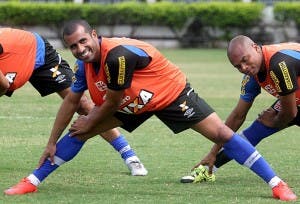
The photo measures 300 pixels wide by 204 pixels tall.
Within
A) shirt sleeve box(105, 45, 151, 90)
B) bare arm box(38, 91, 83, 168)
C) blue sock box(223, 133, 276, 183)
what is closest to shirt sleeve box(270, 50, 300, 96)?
blue sock box(223, 133, 276, 183)

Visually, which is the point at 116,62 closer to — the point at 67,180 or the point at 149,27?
the point at 67,180

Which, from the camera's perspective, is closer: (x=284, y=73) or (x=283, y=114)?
(x=284, y=73)

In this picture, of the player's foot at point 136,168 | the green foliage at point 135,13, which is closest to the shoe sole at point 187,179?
the player's foot at point 136,168

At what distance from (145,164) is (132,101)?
2345mm

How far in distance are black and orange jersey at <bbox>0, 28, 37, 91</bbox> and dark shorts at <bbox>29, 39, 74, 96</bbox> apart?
0.18 m

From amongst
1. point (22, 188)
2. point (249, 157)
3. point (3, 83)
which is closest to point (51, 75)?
point (3, 83)

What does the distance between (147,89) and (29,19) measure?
33891 millimetres

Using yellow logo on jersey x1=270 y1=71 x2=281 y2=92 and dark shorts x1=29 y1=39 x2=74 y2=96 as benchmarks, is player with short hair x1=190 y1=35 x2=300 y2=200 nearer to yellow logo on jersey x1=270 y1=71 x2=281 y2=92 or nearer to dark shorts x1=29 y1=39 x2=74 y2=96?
yellow logo on jersey x1=270 y1=71 x2=281 y2=92

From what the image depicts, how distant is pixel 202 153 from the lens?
10.9 metres

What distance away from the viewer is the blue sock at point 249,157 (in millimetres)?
7855

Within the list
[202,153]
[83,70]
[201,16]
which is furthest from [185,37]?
[83,70]

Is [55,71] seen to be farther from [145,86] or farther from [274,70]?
[274,70]

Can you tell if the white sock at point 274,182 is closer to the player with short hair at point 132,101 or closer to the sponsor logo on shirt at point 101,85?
the player with short hair at point 132,101

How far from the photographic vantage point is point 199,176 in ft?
29.1
